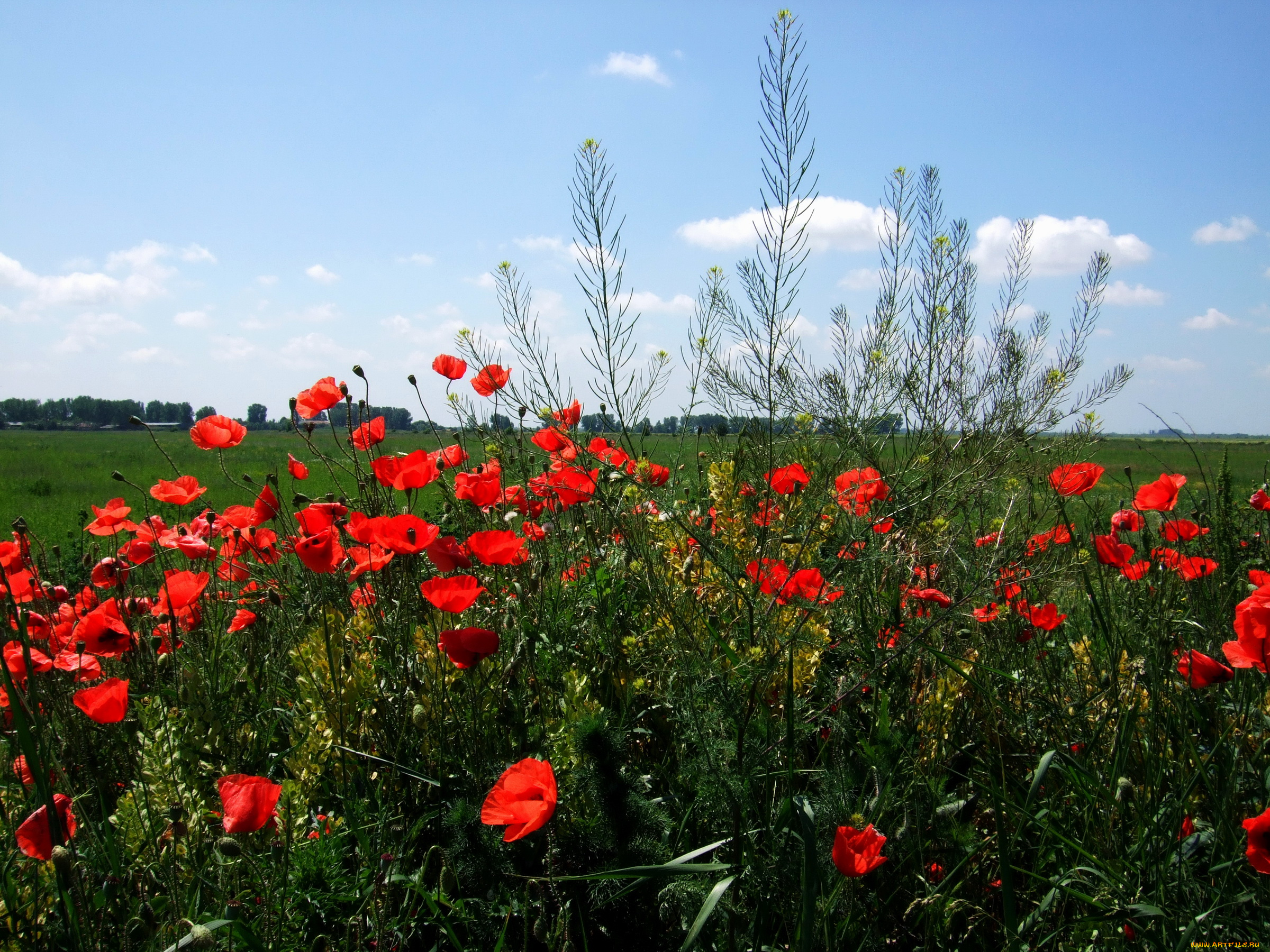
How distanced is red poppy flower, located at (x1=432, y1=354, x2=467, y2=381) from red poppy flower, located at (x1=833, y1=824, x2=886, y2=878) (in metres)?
1.87

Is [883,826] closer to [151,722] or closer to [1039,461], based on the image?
[151,722]

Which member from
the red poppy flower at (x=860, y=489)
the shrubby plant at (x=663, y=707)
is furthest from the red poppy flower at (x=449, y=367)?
the red poppy flower at (x=860, y=489)

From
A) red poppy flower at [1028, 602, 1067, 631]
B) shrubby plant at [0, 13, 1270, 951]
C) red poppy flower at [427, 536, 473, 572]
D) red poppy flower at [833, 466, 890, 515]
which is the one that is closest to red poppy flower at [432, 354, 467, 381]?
shrubby plant at [0, 13, 1270, 951]

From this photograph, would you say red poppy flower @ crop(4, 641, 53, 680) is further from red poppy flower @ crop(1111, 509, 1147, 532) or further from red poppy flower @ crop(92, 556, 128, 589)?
red poppy flower @ crop(1111, 509, 1147, 532)

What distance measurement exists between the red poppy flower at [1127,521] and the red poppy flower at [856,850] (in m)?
1.52

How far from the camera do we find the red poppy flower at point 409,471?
6.06 feet

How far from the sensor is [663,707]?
5.84 feet

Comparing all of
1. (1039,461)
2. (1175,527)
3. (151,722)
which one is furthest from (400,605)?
(1039,461)

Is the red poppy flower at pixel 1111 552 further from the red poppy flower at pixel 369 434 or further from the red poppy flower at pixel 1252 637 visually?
the red poppy flower at pixel 369 434

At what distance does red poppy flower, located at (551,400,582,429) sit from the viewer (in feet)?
5.88

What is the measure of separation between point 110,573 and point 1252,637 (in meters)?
A: 2.65

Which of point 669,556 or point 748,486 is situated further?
point 748,486

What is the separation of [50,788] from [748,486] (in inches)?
66.1

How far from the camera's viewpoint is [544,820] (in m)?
1.10
